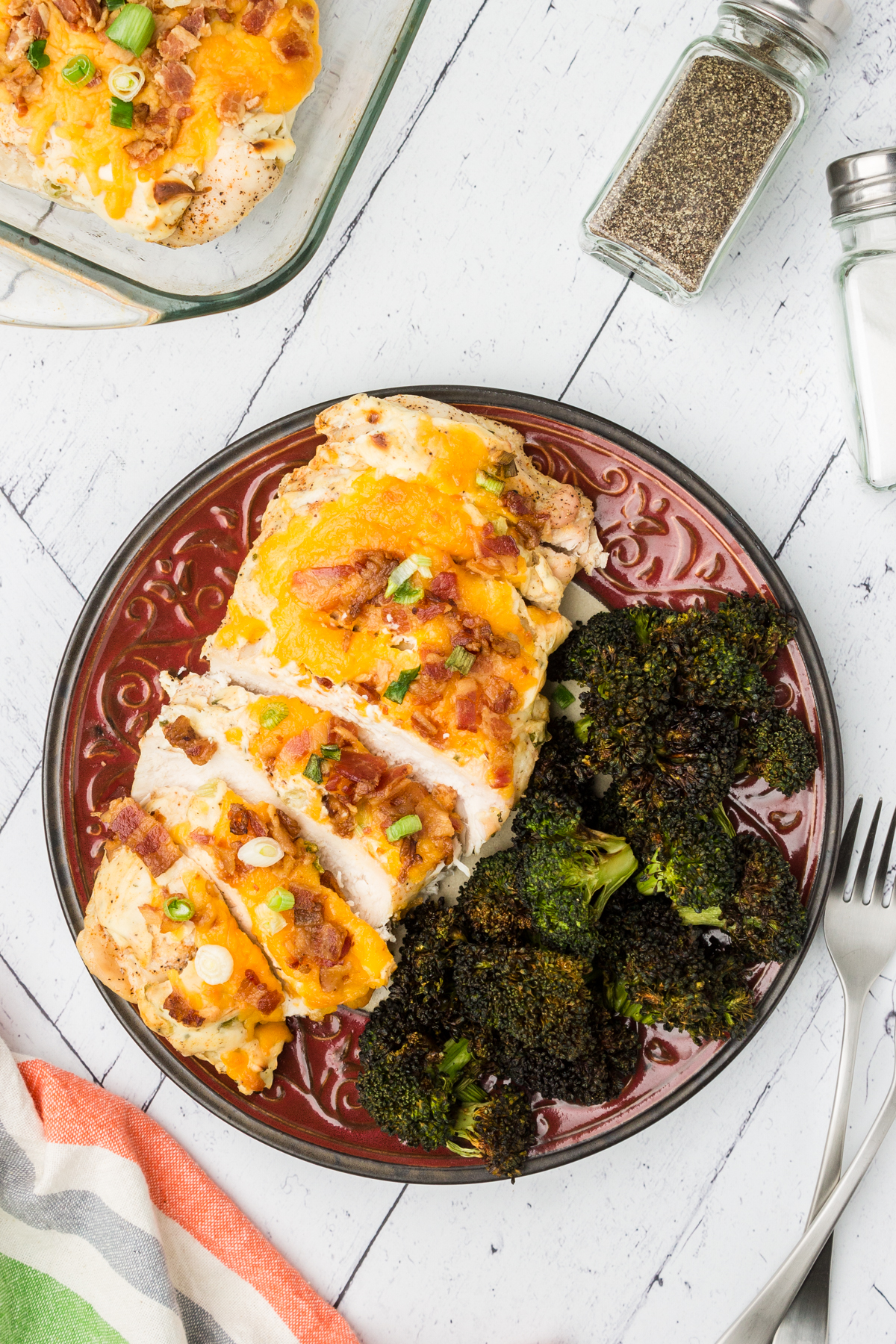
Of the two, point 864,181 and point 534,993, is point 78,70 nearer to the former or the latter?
point 864,181

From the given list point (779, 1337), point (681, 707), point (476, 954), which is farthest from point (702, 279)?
point (779, 1337)

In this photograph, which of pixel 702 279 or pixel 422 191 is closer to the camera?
pixel 702 279

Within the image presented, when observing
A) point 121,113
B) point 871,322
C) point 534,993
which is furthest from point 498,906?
point 121,113

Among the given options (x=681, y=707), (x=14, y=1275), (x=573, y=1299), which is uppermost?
(x=681, y=707)

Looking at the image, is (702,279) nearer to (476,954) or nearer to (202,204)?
(202,204)

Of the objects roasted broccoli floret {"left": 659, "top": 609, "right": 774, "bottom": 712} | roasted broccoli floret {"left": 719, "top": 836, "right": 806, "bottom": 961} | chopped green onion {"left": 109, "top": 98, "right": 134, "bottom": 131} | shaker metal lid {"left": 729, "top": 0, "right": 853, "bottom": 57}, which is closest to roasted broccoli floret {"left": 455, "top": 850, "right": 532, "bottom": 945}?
roasted broccoli floret {"left": 719, "top": 836, "right": 806, "bottom": 961}
